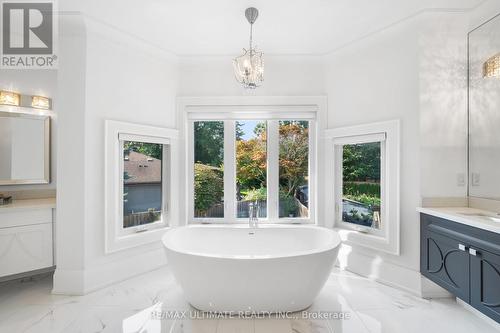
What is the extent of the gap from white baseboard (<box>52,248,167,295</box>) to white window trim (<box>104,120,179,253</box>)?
0.56 ft

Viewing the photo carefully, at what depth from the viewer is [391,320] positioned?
78.6 inches

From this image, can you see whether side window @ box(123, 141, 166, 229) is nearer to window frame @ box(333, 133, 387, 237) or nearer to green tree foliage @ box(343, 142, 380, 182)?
window frame @ box(333, 133, 387, 237)

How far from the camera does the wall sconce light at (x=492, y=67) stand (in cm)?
207

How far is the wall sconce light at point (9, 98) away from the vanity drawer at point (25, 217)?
121 cm

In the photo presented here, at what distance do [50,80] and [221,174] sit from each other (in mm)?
2244

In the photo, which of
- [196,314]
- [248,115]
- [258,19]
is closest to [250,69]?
[258,19]

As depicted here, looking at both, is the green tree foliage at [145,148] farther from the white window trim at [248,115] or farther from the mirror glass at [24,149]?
the mirror glass at [24,149]

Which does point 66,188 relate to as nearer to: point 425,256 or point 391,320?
point 391,320

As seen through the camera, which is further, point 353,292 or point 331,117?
point 331,117

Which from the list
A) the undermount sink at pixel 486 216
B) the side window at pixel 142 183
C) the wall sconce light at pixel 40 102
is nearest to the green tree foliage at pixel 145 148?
the side window at pixel 142 183

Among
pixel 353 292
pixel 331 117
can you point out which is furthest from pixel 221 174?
pixel 353 292

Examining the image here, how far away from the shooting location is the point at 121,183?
2711mm

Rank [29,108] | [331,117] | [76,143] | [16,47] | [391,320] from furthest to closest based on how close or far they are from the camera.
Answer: [331,117], [29,108], [16,47], [76,143], [391,320]

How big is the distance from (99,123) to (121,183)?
0.66 meters
